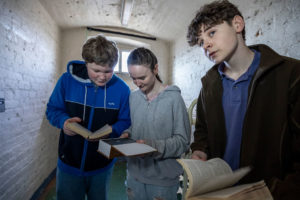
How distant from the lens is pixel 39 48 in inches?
97.5

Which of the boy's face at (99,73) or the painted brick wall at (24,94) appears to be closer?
the boy's face at (99,73)

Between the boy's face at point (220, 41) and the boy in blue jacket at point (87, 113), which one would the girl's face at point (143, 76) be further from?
the boy's face at point (220, 41)

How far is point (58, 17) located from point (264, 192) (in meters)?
3.70

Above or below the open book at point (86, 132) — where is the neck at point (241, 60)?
above

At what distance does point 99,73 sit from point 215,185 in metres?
1.07

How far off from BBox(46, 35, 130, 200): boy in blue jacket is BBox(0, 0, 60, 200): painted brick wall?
2.65 feet

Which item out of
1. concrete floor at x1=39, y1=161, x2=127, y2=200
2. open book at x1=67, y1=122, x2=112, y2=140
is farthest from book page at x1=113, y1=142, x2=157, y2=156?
concrete floor at x1=39, y1=161, x2=127, y2=200

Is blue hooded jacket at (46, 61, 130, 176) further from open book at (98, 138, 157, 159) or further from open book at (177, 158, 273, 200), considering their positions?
open book at (177, 158, 273, 200)

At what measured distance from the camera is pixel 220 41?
0.86m

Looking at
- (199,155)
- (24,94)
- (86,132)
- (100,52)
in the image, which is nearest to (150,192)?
(199,155)

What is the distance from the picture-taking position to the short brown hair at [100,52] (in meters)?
1.23

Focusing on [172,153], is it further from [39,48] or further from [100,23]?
[100,23]

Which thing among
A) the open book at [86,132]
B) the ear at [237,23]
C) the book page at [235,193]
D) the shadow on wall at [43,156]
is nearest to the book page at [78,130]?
the open book at [86,132]

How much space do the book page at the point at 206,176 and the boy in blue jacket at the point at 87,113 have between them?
0.81 meters
